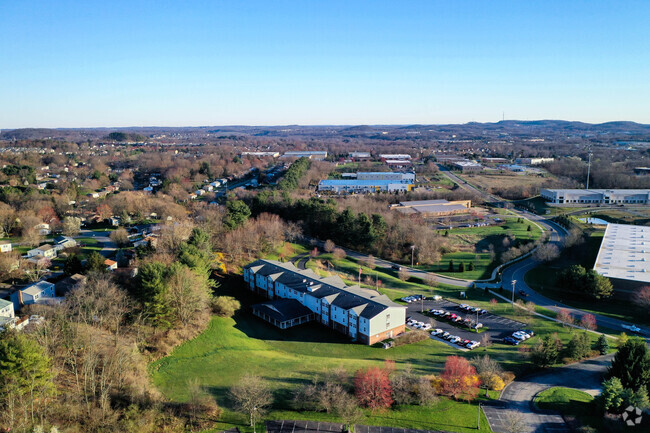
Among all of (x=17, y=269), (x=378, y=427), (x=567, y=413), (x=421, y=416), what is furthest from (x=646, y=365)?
(x=17, y=269)

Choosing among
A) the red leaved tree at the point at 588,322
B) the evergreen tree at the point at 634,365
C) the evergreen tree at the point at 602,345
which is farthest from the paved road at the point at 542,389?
the red leaved tree at the point at 588,322

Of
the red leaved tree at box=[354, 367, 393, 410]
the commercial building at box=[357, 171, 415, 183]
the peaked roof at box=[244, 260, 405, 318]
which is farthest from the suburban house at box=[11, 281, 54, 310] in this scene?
the commercial building at box=[357, 171, 415, 183]

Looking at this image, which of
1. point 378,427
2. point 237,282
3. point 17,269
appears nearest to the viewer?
point 378,427

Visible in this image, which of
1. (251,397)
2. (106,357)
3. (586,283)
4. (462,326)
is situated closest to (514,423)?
(251,397)

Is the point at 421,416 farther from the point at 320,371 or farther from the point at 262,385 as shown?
the point at 262,385

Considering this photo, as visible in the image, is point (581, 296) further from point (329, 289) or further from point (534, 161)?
point (534, 161)

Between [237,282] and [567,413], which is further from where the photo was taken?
[237,282]
